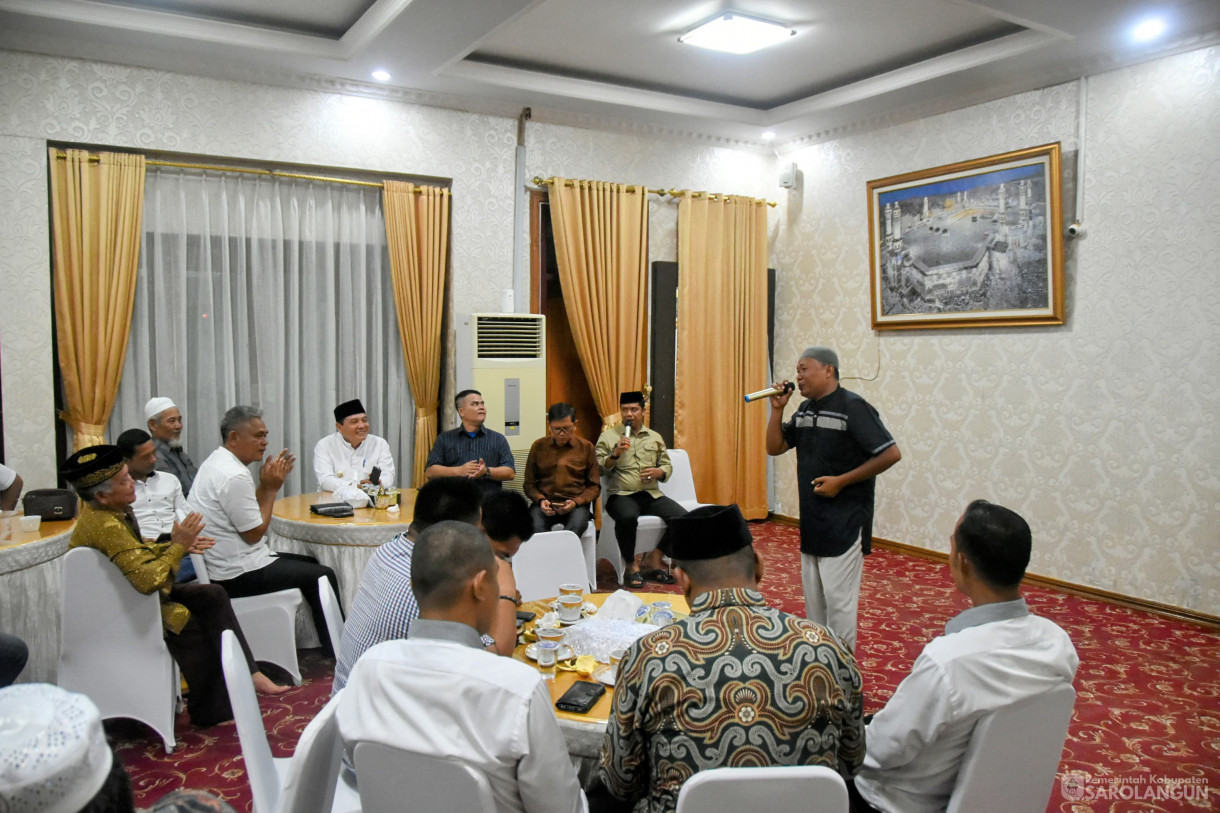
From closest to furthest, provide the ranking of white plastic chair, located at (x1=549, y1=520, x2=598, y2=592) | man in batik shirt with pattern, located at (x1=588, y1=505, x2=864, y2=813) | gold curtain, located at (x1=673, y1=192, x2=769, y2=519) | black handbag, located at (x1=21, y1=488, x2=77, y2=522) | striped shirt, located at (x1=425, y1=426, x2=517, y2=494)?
man in batik shirt with pattern, located at (x1=588, y1=505, x2=864, y2=813) < black handbag, located at (x1=21, y1=488, x2=77, y2=522) < white plastic chair, located at (x1=549, y1=520, x2=598, y2=592) < striped shirt, located at (x1=425, y1=426, x2=517, y2=494) < gold curtain, located at (x1=673, y1=192, x2=769, y2=519)

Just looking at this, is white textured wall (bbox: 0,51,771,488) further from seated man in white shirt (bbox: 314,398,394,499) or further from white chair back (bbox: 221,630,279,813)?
white chair back (bbox: 221,630,279,813)

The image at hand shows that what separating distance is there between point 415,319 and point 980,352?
13.2ft

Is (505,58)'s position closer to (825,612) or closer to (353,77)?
(353,77)

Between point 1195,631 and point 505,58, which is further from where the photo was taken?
point 505,58

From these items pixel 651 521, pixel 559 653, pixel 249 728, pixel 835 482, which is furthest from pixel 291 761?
pixel 651 521

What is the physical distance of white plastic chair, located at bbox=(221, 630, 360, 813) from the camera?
1753 millimetres

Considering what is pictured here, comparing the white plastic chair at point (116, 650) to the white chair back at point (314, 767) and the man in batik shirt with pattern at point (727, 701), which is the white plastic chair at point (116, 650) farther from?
the man in batik shirt with pattern at point (727, 701)

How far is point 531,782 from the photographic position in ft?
5.39

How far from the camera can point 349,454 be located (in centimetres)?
526

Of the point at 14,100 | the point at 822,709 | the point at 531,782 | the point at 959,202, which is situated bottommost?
the point at 531,782

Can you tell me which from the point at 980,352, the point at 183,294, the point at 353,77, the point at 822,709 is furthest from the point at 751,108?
the point at 822,709

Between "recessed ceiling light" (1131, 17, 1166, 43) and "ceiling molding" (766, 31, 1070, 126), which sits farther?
"ceiling molding" (766, 31, 1070, 126)

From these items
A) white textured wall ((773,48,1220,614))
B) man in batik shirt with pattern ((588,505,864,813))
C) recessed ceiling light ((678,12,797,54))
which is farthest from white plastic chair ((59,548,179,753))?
white textured wall ((773,48,1220,614))

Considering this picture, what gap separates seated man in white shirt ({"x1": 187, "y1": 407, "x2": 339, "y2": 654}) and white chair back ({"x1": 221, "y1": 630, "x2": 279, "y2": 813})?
184 cm
